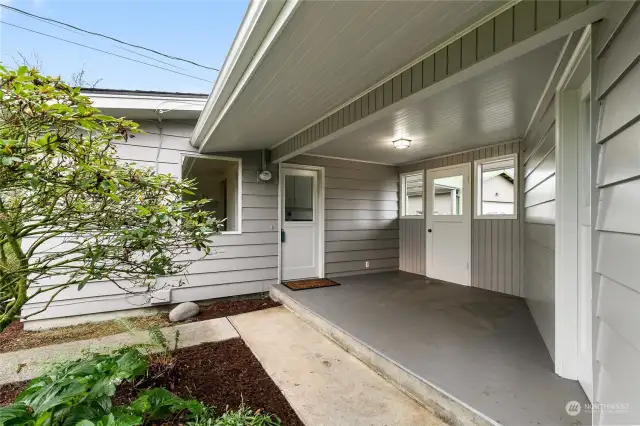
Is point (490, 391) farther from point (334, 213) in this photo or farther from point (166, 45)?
point (166, 45)

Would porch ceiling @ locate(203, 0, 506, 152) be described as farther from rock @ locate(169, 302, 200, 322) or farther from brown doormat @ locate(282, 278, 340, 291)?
brown doormat @ locate(282, 278, 340, 291)

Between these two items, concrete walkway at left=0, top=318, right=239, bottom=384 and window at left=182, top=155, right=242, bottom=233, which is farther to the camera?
window at left=182, top=155, right=242, bottom=233

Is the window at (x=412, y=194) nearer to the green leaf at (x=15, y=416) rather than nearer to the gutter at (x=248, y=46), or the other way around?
the gutter at (x=248, y=46)

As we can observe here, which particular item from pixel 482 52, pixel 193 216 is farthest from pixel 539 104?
pixel 193 216

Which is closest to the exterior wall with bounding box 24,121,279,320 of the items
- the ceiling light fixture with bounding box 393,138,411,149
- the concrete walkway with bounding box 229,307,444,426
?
the concrete walkway with bounding box 229,307,444,426

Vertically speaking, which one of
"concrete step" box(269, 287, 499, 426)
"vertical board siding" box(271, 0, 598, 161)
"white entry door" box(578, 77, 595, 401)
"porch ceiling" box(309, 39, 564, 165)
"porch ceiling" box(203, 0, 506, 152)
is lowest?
"concrete step" box(269, 287, 499, 426)

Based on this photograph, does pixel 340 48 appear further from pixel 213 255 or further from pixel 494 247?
pixel 494 247

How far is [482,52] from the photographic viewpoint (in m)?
1.46

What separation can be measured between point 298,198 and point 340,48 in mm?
3374

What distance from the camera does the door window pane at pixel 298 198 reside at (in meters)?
4.76

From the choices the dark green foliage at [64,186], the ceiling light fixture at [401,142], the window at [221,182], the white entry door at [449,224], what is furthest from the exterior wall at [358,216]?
the dark green foliage at [64,186]

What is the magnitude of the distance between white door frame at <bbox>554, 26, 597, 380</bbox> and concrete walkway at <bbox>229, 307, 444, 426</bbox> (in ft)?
3.35

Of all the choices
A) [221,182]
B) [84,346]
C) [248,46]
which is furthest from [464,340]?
[221,182]

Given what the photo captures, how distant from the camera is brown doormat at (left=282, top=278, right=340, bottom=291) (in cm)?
426
